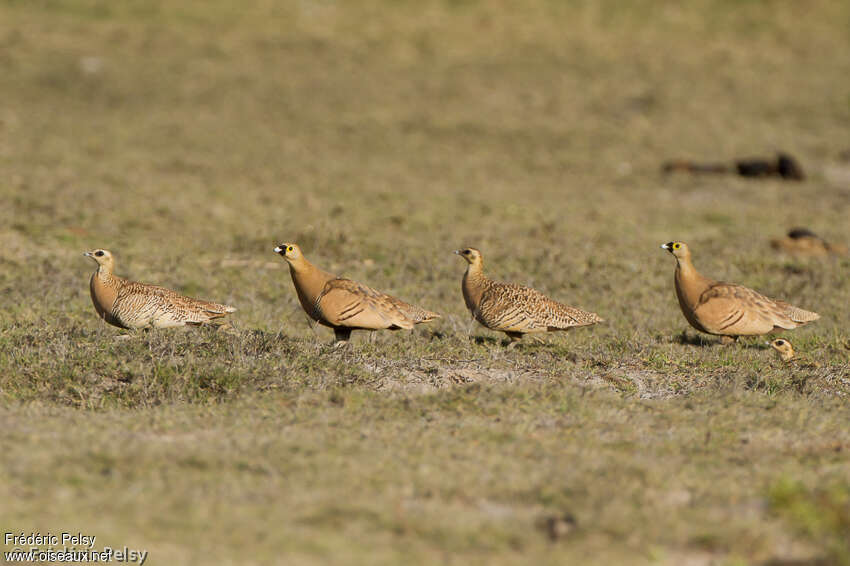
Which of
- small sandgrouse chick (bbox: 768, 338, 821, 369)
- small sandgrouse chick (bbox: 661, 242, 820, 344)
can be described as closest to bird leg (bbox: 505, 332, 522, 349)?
small sandgrouse chick (bbox: 661, 242, 820, 344)

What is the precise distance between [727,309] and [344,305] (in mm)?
3636

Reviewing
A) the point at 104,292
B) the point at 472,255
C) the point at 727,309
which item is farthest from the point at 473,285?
the point at 104,292

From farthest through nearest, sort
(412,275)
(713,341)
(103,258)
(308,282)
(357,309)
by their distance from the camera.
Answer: (412,275) → (713,341) → (103,258) → (308,282) → (357,309)

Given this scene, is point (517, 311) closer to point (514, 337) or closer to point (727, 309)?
point (514, 337)

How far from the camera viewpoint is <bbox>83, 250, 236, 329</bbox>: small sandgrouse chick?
31.8 feet

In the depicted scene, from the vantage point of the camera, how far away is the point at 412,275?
1438 centimetres

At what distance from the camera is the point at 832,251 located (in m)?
16.2

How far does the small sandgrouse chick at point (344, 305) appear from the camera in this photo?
9648mm

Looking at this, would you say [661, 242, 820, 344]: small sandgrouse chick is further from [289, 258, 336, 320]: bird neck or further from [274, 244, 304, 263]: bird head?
[274, 244, 304, 263]: bird head

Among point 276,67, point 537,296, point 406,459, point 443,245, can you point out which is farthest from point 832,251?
point 276,67

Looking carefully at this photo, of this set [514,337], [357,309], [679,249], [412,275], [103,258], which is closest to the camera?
[357,309]

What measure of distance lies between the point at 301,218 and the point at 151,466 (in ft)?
37.2

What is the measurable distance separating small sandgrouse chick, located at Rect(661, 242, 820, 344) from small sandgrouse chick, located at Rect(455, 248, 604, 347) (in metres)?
0.98

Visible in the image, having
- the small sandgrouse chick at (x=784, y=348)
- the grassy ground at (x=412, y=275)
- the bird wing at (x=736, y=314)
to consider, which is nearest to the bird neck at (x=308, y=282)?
the grassy ground at (x=412, y=275)
